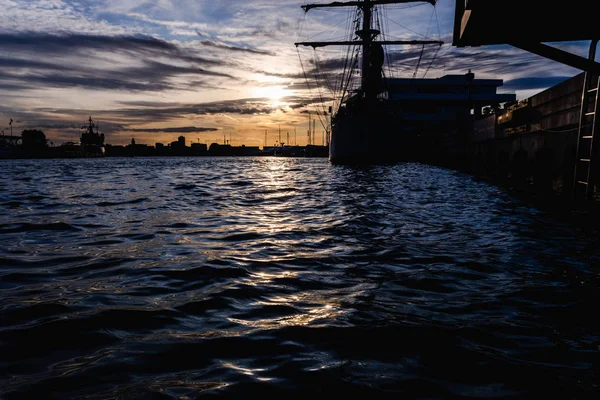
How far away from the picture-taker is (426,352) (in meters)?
2.96

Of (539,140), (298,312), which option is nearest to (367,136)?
(539,140)

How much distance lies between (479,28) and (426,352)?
5864mm

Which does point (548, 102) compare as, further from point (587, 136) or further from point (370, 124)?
point (370, 124)

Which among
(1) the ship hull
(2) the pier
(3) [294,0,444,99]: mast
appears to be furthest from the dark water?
(3) [294,0,444,99]: mast

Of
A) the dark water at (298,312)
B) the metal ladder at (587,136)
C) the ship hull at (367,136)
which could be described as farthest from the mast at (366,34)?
the dark water at (298,312)

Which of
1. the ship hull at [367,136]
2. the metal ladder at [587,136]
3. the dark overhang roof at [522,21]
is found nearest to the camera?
the dark overhang roof at [522,21]

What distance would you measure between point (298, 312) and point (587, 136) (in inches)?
433

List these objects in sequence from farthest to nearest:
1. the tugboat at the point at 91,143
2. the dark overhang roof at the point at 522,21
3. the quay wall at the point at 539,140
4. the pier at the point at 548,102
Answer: the tugboat at the point at 91,143
the quay wall at the point at 539,140
the pier at the point at 548,102
the dark overhang roof at the point at 522,21

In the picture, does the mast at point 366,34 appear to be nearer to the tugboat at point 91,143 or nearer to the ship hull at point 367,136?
the ship hull at point 367,136

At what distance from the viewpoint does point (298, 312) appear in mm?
3775

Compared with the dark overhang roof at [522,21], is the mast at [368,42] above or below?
above

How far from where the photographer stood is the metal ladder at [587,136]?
35.1 ft

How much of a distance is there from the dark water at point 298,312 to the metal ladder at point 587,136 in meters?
3.95

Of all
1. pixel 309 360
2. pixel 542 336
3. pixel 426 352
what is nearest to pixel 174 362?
pixel 309 360
